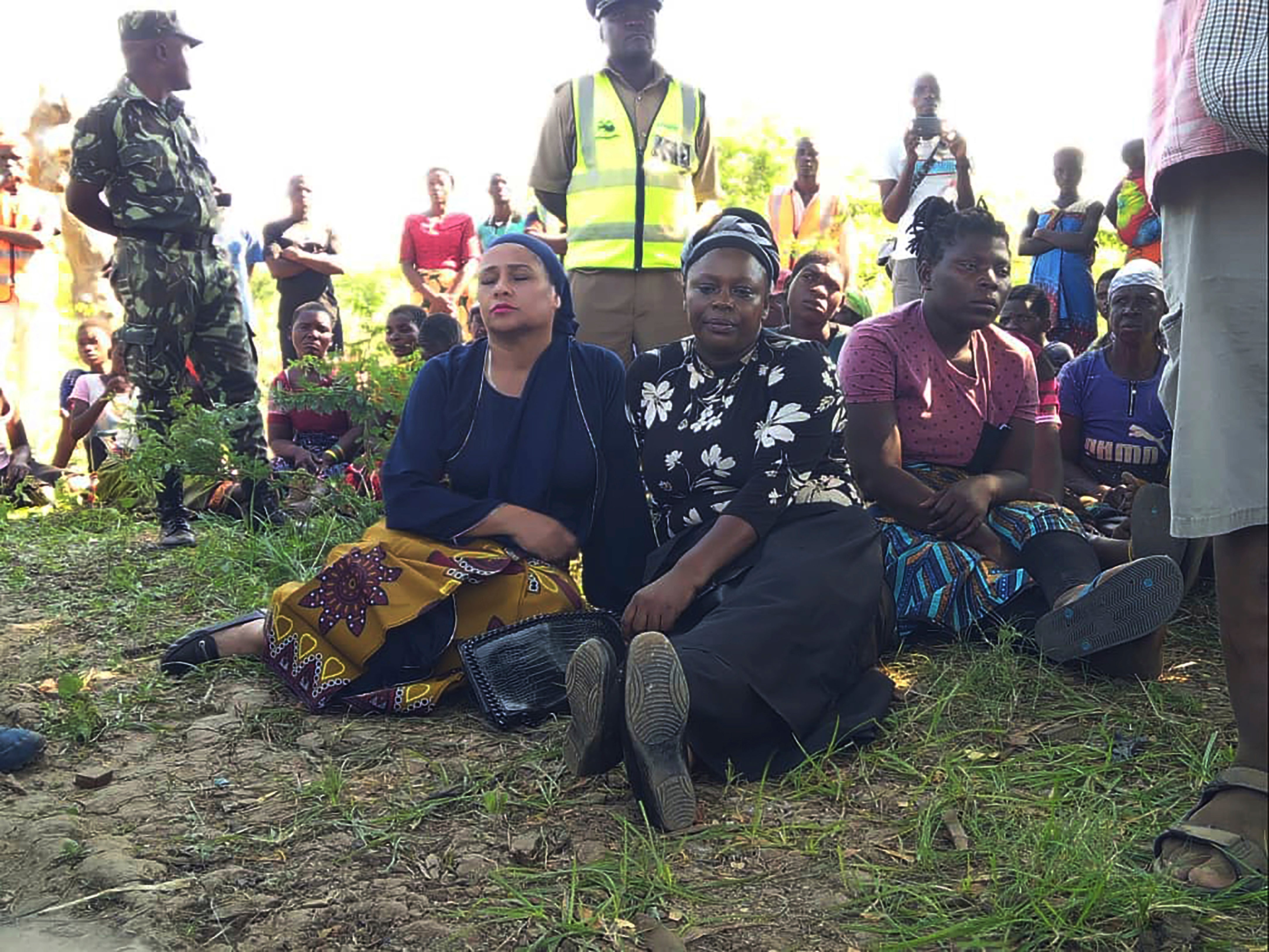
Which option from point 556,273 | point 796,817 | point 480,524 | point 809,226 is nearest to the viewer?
point 796,817

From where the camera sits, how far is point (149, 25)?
5090mm

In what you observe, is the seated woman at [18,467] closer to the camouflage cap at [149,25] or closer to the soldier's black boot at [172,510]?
the soldier's black boot at [172,510]

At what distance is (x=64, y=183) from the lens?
12.2 metres

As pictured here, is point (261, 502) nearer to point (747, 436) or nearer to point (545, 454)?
point (545, 454)

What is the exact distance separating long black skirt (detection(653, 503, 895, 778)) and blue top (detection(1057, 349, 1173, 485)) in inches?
64.5

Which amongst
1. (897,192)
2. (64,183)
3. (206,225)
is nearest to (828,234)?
(897,192)

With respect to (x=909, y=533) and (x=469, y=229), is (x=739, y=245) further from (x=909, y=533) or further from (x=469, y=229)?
(x=469, y=229)

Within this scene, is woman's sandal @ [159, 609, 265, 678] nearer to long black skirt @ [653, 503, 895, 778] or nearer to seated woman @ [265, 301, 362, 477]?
long black skirt @ [653, 503, 895, 778]

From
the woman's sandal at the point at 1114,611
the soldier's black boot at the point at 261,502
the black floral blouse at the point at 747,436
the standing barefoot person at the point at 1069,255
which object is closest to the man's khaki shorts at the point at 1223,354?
the woman's sandal at the point at 1114,611

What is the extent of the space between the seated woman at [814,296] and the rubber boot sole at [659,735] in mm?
3029

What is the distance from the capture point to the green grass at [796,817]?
2020 mm

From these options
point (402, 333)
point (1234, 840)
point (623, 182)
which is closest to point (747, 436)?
Result: point (1234, 840)

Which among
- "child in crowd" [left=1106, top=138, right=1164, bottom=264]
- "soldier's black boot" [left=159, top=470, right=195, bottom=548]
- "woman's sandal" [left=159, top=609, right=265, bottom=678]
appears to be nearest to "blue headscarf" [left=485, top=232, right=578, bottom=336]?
"woman's sandal" [left=159, top=609, right=265, bottom=678]

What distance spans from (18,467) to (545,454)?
4.58m
